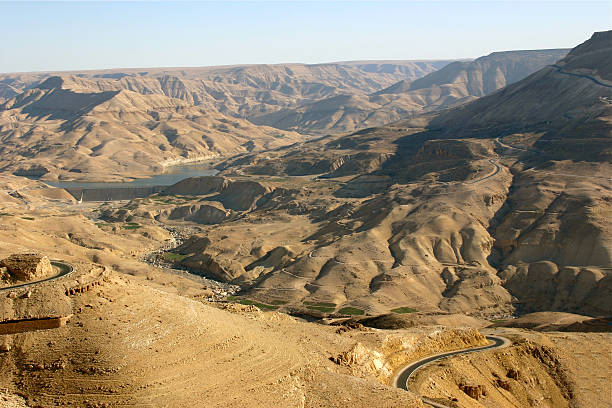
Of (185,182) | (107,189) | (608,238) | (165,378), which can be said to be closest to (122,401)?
(165,378)

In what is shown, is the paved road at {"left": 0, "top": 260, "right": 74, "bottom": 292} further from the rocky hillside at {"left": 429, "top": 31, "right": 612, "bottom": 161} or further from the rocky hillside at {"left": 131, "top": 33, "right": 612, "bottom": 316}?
the rocky hillside at {"left": 429, "top": 31, "right": 612, "bottom": 161}

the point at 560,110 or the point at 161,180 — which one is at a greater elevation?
the point at 560,110

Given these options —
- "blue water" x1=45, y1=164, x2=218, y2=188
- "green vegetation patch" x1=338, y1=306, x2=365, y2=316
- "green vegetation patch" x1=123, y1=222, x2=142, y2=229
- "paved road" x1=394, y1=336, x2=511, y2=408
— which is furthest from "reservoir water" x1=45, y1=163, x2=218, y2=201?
"paved road" x1=394, y1=336, x2=511, y2=408

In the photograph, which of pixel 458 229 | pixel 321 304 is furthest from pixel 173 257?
pixel 458 229

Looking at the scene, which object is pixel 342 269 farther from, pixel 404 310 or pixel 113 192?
pixel 113 192

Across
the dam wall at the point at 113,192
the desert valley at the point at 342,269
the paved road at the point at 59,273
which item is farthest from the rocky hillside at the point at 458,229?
the paved road at the point at 59,273

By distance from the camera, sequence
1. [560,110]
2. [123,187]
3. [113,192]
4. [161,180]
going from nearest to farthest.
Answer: [560,110] → [113,192] → [123,187] → [161,180]
